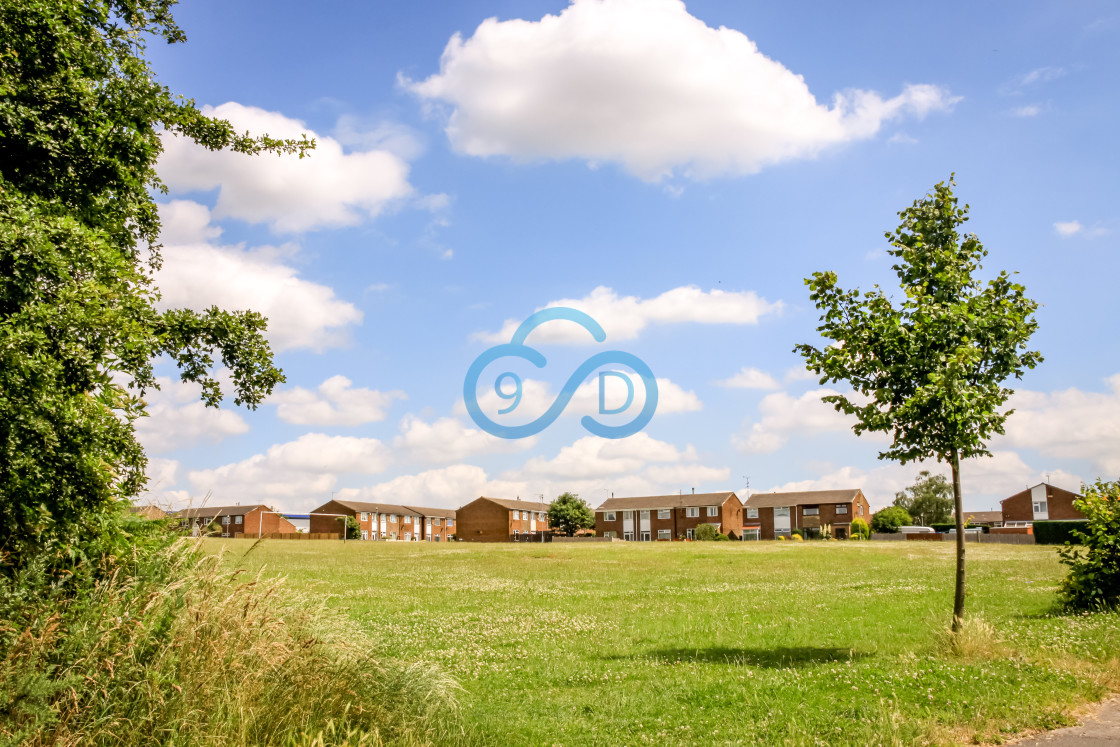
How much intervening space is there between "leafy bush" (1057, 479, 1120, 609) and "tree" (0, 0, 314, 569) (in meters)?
17.6

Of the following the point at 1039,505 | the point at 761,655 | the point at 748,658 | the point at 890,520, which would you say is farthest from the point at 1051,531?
the point at 748,658

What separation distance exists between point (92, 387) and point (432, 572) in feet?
98.0

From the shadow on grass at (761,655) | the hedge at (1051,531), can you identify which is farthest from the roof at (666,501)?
the shadow on grass at (761,655)

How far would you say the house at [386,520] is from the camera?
126000mm

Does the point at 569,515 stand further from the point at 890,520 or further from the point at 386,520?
the point at 890,520

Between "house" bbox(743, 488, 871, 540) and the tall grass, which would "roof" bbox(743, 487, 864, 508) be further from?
the tall grass

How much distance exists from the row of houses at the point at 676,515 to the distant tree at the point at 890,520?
223 inches

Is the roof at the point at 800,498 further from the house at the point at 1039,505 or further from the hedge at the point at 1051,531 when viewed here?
the hedge at the point at 1051,531

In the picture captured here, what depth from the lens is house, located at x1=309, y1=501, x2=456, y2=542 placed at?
413 ft

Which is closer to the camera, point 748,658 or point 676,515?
point 748,658

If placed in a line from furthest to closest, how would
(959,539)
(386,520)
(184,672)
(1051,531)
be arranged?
(386,520) → (1051,531) → (959,539) → (184,672)

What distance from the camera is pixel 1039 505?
112m

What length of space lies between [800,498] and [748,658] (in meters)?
116

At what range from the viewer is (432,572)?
36.7 m
